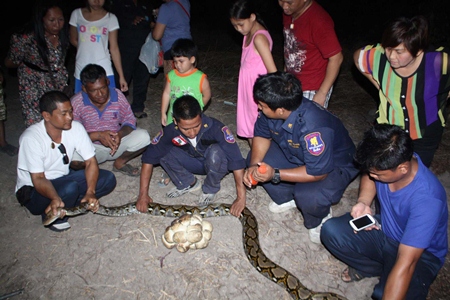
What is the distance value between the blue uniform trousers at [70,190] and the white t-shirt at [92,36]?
5.67 feet

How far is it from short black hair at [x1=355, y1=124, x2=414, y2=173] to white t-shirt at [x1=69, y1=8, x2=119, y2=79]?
4.01 meters

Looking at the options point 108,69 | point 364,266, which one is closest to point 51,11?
point 108,69

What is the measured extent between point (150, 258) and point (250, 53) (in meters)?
2.70

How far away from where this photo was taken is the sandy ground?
3.05 m

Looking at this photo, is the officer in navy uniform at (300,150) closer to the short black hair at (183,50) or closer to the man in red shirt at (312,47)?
the man in red shirt at (312,47)

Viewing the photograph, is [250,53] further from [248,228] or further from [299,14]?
[248,228]

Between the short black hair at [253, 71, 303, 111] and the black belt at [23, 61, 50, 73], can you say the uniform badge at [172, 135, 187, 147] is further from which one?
the black belt at [23, 61, 50, 73]

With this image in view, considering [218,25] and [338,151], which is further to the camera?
[218,25]

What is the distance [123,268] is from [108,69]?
3.02 m

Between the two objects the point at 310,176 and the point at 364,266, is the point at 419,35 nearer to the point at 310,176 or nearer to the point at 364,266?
the point at 310,176

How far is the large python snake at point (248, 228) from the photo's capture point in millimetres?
2885

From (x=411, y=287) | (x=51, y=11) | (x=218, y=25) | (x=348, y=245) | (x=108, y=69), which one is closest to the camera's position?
(x=411, y=287)

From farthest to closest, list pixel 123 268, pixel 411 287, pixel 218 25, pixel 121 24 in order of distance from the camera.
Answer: pixel 218 25, pixel 121 24, pixel 123 268, pixel 411 287

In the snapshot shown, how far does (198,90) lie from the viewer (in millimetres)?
4117
